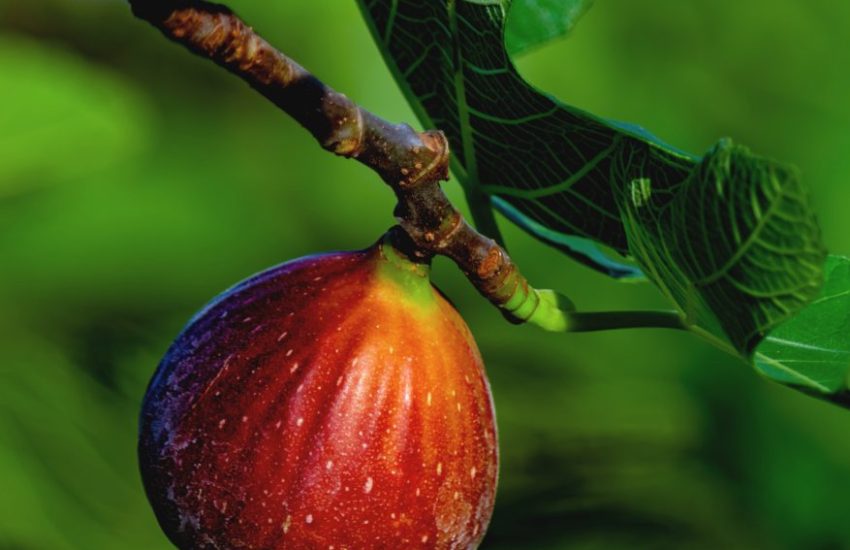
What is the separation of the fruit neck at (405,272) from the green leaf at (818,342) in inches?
9.3

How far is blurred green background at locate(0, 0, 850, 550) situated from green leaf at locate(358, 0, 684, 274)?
122 centimetres

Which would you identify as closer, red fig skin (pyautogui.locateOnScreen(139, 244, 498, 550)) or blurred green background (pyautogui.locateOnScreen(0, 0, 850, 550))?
red fig skin (pyautogui.locateOnScreen(139, 244, 498, 550))

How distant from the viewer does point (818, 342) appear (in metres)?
0.80

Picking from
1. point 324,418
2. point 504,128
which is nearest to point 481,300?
point 504,128

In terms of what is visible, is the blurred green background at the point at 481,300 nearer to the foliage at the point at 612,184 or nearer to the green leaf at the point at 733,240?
the foliage at the point at 612,184

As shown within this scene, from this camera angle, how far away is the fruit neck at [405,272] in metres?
0.82

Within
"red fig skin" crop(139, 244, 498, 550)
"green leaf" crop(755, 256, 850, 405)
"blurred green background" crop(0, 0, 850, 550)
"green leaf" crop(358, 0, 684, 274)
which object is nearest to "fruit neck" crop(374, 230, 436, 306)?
"red fig skin" crop(139, 244, 498, 550)

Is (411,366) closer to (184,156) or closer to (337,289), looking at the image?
(337,289)

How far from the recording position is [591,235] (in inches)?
36.0

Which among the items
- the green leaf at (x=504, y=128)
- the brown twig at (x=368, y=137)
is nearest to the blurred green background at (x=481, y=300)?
the green leaf at (x=504, y=128)

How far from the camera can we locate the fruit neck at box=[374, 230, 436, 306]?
820 mm

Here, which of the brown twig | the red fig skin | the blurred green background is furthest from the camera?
the blurred green background

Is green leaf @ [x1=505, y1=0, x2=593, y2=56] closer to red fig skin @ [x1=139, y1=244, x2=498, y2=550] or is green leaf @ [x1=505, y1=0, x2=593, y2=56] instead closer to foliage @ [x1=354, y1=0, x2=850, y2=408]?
foliage @ [x1=354, y1=0, x2=850, y2=408]

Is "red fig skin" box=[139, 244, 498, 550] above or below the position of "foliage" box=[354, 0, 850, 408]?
below
